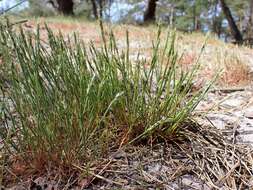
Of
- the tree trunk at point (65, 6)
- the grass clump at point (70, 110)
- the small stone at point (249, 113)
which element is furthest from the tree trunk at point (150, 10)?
the grass clump at point (70, 110)

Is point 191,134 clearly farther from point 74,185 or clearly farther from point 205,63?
point 205,63

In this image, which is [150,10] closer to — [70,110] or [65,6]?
[65,6]

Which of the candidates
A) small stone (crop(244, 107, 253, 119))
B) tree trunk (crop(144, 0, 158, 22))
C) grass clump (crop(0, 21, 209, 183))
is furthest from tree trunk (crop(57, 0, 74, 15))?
grass clump (crop(0, 21, 209, 183))

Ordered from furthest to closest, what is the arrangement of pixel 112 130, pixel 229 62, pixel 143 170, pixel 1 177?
1. pixel 229 62
2. pixel 112 130
3. pixel 143 170
4. pixel 1 177

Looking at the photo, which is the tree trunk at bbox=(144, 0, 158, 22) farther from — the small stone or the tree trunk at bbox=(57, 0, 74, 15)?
the small stone

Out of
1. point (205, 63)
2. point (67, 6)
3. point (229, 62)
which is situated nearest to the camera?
point (229, 62)

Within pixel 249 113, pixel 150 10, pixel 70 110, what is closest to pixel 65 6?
pixel 150 10

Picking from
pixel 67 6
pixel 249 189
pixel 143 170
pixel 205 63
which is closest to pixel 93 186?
pixel 143 170

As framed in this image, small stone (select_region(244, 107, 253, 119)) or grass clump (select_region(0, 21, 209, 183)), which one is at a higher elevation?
grass clump (select_region(0, 21, 209, 183))
